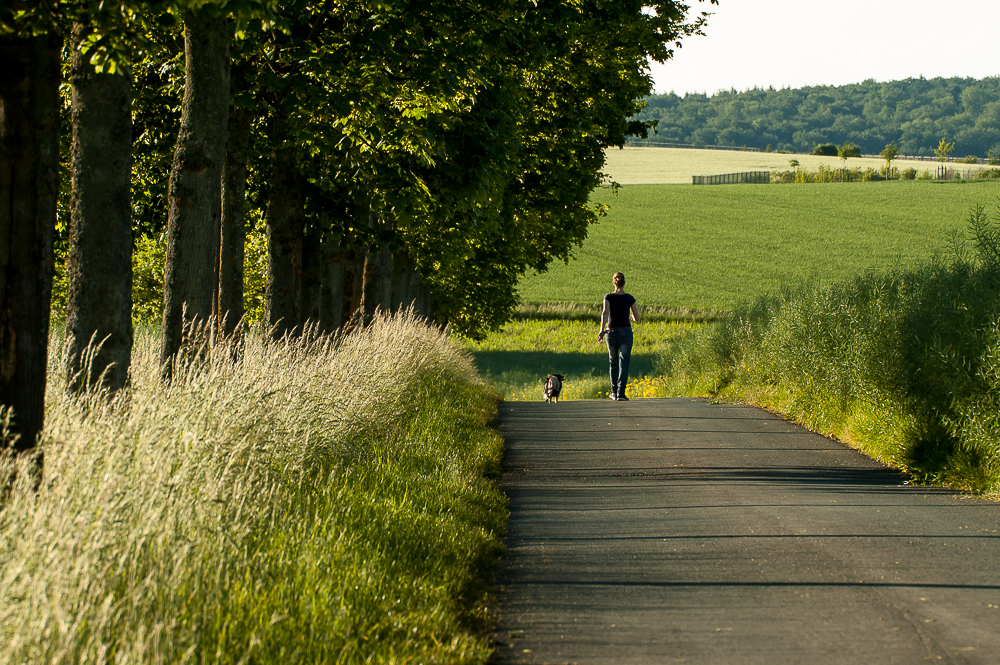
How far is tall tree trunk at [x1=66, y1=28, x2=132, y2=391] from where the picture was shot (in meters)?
7.55

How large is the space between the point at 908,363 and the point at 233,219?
840cm

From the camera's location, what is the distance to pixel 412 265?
27.5m

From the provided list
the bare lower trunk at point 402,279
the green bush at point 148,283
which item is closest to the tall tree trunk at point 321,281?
the bare lower trunk at point 402,279

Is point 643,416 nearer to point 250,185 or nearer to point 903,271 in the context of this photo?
point 903,271

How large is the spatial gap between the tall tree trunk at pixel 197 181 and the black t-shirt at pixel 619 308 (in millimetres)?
8635

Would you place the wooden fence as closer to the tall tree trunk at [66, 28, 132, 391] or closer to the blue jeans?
the blue jeans

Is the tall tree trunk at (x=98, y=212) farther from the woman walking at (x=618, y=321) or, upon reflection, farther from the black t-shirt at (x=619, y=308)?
the black t-shirt at (x=619, y=308)

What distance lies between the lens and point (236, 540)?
4.93 m

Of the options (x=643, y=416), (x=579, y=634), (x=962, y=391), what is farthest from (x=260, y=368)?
(x=643, y=416)

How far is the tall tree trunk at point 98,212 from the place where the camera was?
755 centimetres

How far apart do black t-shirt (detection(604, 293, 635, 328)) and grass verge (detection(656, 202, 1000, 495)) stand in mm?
2395

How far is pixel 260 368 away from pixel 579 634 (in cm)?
441

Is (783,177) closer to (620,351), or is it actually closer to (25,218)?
(620,351)

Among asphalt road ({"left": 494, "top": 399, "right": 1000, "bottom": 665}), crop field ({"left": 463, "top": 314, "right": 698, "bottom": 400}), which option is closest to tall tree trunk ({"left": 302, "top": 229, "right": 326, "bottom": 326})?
asphalt road ({"left": 494, "top": 399, "right": 1000, "bottom": 665})
